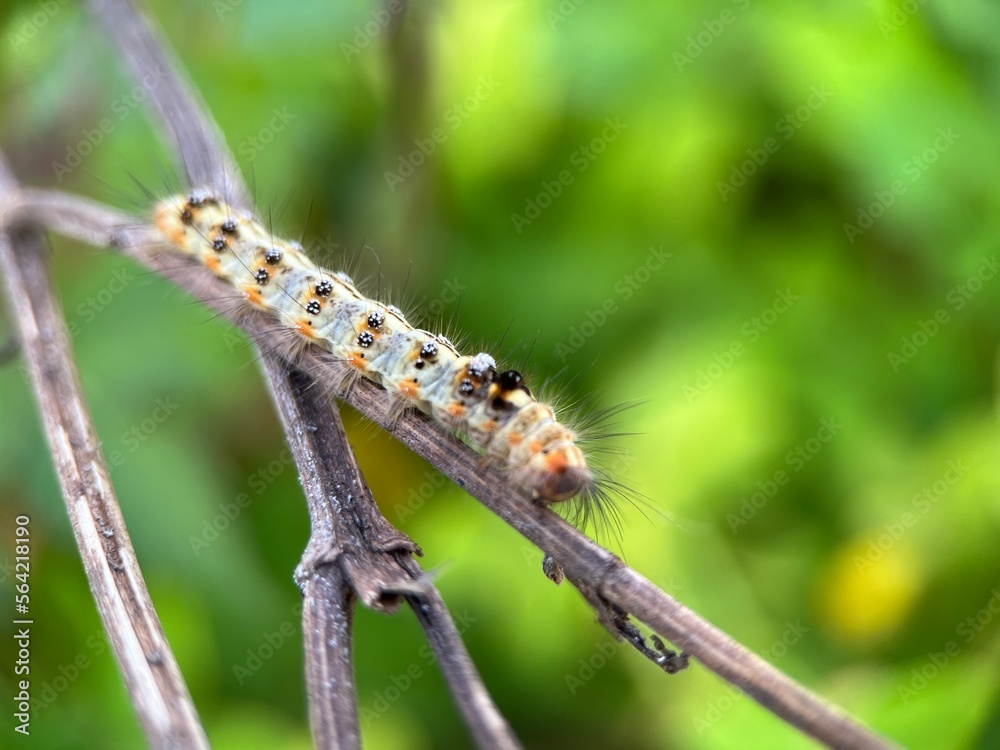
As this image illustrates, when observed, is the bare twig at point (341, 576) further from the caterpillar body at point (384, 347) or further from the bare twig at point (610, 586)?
the caterpillar body at point (384, 347)

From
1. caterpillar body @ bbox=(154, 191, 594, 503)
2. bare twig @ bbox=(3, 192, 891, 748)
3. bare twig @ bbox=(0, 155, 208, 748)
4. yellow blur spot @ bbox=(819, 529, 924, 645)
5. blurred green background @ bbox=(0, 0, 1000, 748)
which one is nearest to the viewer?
bare twig @ bbox=(3, 192, 891, 748)

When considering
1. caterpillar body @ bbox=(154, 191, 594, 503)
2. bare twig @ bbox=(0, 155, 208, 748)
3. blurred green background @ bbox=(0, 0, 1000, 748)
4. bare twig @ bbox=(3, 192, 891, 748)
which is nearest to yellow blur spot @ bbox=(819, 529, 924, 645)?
blurred green background @ bbox=(0, 0, 1000, 748)

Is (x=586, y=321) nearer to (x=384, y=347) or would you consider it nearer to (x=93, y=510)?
(x=384, y=347)

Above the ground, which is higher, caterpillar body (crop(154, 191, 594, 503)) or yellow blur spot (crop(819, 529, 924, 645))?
yellow blur spot (crop(819, 529, 924, 645))

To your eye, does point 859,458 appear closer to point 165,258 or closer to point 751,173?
point 751,173

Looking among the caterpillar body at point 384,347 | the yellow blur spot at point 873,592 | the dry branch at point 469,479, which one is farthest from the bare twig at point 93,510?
the yellow blur spot at point 873,592

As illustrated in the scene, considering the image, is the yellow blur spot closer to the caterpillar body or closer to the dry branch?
the caterpillar body
